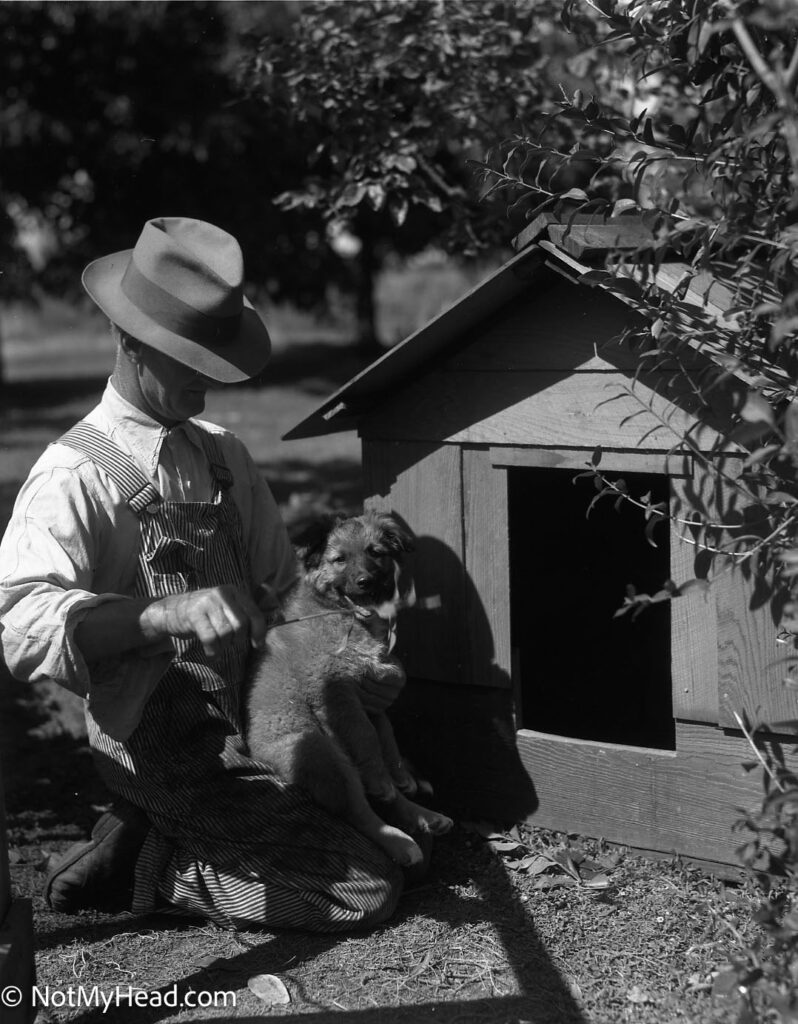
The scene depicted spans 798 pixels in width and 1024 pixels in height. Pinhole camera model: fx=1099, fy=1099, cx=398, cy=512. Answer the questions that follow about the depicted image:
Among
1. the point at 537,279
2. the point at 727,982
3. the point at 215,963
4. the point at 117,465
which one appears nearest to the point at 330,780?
the point at 215,963

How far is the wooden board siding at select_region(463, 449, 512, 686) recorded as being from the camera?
13.0 feet

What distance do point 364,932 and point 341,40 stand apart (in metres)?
4.03

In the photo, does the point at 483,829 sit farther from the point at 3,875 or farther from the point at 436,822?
the point at 3,875

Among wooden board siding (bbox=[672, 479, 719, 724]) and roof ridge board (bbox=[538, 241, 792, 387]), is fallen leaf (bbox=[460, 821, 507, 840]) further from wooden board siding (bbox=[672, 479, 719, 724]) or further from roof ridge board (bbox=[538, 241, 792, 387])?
roof ridge board (bbox=[538, 241, 792, 387])

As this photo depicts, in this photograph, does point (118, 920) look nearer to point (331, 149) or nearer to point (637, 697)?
point (637, 697)

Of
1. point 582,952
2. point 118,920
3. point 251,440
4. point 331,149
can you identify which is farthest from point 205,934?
point 251,440

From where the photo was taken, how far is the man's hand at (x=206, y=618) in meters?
2.88

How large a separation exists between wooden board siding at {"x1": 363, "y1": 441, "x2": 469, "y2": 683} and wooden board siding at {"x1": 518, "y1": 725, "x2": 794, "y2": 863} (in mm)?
444

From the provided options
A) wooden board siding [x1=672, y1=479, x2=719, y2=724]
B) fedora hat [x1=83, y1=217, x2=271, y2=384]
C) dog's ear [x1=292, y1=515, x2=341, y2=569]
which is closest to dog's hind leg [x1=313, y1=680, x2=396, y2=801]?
dog's ear [x1=292, y1=515, x2=341, y2=569]

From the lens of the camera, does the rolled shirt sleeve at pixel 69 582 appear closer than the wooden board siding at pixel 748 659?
Yes

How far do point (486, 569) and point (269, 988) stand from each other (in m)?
1.60

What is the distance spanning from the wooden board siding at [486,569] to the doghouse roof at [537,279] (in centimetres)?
43

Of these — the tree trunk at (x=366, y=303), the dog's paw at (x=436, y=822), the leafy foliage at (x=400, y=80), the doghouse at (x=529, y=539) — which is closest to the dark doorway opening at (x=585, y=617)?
the doghouse at (x=529, y=539)

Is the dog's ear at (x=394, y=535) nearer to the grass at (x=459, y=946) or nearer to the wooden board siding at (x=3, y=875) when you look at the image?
the grass at (x=459, y=946)
